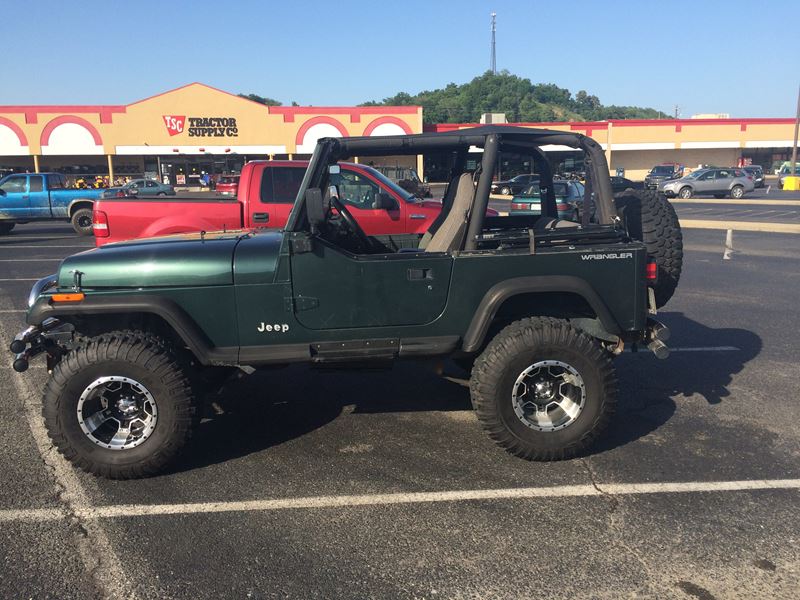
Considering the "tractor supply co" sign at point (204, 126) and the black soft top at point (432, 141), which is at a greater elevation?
the "tractor supply co" sign at point (204, 126)

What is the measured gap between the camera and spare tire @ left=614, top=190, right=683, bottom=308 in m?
4.73

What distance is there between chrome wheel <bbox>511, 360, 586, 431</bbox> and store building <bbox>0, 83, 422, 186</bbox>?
40822mm

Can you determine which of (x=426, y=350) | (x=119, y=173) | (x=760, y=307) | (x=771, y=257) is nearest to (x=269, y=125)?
(x=119, y=173)

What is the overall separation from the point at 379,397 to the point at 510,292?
1870mm

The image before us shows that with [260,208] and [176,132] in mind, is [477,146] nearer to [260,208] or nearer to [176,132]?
[260,208]

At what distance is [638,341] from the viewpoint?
4383 mm

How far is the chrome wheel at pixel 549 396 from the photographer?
406 centimetres

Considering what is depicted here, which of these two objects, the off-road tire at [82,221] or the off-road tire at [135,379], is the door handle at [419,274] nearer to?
the off-road tire at [135,379]

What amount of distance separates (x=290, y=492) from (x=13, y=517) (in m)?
1.52

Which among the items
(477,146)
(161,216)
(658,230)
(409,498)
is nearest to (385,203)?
(161,216)

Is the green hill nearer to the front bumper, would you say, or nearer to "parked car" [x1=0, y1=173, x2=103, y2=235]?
"parked car" [x1=0, y1=173, x2=103, y2=235]

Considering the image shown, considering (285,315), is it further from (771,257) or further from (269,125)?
(269,125)

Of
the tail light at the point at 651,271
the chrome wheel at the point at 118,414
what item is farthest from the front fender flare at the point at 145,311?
the tail light at the point at 651,271

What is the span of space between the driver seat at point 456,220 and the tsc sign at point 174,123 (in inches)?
1746
